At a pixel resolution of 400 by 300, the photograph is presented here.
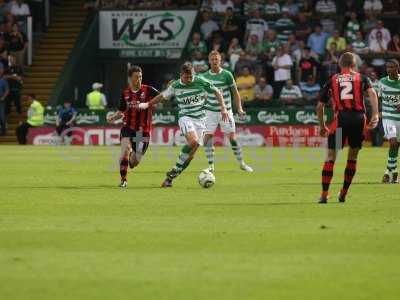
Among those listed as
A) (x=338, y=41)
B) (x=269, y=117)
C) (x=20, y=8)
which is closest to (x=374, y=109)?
(x=269, y=117)

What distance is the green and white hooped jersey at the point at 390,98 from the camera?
2183 cm

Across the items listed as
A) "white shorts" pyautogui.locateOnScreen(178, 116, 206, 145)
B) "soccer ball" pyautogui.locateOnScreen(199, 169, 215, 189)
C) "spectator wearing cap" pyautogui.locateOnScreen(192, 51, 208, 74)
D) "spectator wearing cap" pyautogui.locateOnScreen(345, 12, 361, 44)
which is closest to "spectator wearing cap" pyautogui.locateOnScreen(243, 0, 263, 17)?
"spectator wearing cap" pyautogui.locateOnScreen(192, 51, 208, 74)

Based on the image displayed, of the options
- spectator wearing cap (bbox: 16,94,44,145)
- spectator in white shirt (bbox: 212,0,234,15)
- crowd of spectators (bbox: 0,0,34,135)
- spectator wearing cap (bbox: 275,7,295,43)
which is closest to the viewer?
spectator wearing cap (bbox: 16,94,44,145)

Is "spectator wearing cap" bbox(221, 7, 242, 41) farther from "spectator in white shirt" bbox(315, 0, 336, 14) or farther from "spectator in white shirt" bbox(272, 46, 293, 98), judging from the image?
"spectator in white shirt" bbox(315, 0, 336, 14)

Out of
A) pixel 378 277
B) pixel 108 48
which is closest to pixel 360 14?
pixel 108 48

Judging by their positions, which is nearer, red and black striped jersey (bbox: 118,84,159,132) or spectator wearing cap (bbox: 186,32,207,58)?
red and black striped jersey (bbox: 118,84,159,132)

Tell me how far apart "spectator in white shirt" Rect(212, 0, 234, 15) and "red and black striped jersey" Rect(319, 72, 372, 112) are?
25.1 metres

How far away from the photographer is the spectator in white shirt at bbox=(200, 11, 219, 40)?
133 feet

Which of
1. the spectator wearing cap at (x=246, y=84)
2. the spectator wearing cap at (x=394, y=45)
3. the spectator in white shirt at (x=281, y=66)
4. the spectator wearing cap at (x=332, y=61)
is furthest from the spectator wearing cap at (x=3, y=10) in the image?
the spectator wearing cap at (x=394, y=45)

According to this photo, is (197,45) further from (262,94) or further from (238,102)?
(238,102)

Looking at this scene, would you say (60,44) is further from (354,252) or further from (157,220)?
(354,252)

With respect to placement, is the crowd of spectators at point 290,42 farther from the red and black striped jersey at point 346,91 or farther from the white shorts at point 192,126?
the red and black striped jersey at point 346,91

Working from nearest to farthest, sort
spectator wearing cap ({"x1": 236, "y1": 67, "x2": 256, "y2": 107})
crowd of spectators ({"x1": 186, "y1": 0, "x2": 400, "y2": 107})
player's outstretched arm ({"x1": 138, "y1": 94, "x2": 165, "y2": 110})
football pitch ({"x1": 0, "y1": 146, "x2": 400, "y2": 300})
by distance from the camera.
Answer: football pitch ({"x1": 0, "y1": 146, "x2": 400, "y2": 300})
player's outstretched arm ({"x1": 138, "y1": 94, "x2": 165, "y2": 110})
spectator wearing cap ({"x1": 236, "y1": 67, "x2": 256, "y2": 107})
crowd of spectators ({"x1": 186, "y1": 0, "x2": 400, "y2": 107})

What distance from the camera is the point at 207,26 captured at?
4066 centimetres
